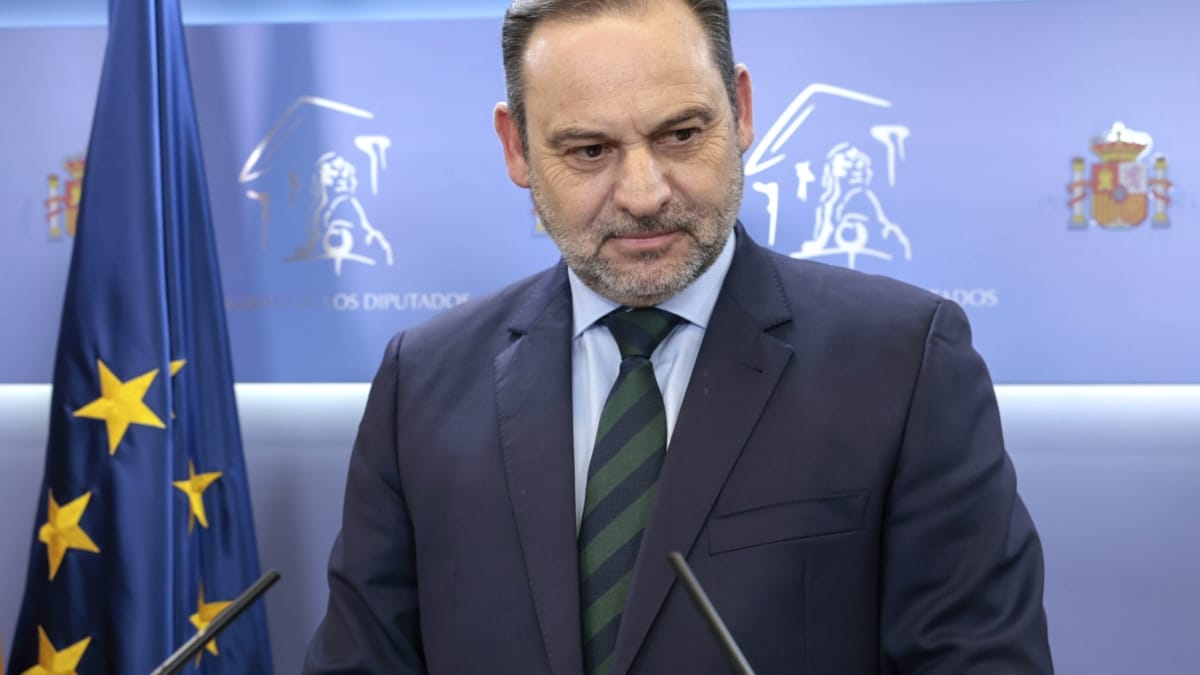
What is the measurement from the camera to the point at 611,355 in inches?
63.4

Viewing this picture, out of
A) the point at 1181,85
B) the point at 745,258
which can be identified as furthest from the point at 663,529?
the point at 1181,85

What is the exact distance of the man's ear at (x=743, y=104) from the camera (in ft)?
5.28

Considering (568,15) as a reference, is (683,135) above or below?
below

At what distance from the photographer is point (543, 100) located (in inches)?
60.7

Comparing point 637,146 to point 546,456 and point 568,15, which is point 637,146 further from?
point 546,456

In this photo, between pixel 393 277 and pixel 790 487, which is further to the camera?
pixel 393 277

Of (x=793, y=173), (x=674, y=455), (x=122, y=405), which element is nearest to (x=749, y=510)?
(x=674, y=455)

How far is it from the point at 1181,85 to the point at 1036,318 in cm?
54

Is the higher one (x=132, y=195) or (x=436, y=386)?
(x=132, y=195)

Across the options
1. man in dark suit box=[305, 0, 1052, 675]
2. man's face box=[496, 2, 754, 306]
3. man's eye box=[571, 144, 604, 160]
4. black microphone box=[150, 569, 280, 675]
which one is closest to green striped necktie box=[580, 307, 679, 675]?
man in dark suit box=[305, 0, 1052, 675]

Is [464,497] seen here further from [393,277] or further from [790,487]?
[393,277]

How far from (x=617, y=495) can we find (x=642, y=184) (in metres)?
0.35

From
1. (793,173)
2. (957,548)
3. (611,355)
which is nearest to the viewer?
(957,548)

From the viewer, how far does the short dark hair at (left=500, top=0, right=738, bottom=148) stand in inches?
59.3
